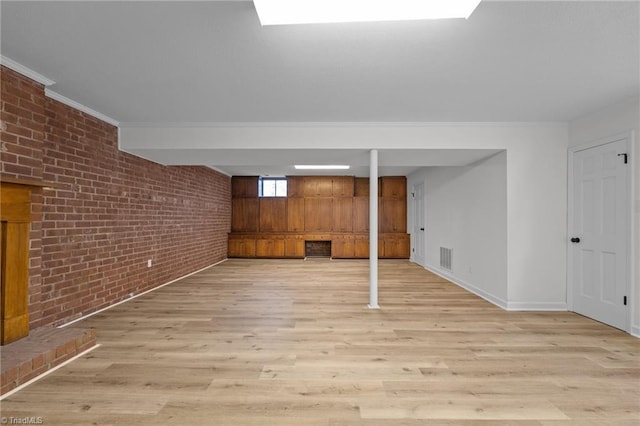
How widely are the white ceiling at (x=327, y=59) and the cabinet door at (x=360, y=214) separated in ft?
17.2

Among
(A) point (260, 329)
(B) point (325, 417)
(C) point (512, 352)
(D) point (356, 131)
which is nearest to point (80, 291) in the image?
(A) point (260, 329)

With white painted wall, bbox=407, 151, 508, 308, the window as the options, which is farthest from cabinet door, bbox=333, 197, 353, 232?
white painted wall, bbox=407, 151, 508, 308

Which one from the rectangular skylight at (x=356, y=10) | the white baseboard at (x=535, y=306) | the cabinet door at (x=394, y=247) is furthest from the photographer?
the cabinet door at (x=394, y=247)

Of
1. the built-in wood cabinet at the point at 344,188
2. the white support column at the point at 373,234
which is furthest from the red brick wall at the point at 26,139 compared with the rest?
the built-in wood cabinet at the point at 344,188

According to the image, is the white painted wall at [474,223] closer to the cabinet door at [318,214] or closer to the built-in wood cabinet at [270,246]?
the cabinet door at [318,214]

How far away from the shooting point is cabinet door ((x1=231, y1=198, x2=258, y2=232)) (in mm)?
8758

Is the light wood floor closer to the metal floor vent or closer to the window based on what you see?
the metal floor vent

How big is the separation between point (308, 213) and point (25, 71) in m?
6.69

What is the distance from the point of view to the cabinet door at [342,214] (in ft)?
28.6

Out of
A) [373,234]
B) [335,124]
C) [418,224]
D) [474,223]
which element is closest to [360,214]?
[418,224]

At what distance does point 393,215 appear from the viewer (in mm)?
8641

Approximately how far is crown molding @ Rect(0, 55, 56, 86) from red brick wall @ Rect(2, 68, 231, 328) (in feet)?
0.18

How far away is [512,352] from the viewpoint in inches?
102

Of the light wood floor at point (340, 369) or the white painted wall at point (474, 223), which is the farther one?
the white painted wall at point (474, 223)
